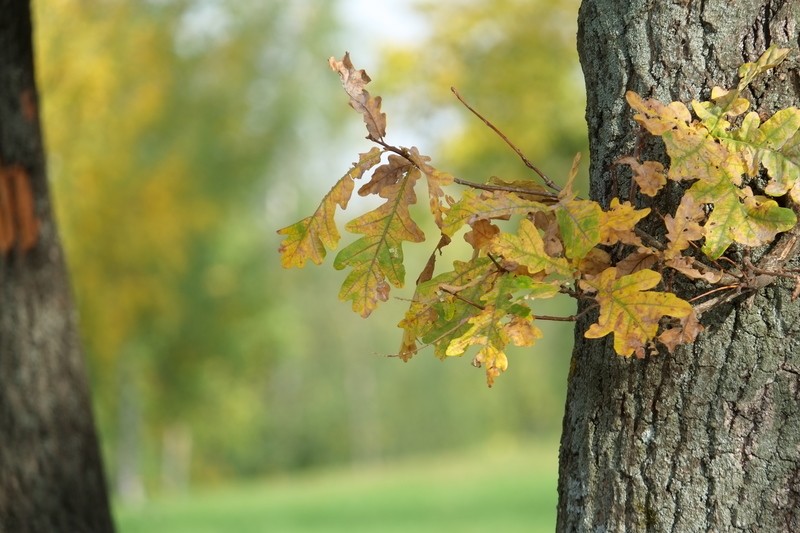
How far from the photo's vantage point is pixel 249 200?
2072 centimetres

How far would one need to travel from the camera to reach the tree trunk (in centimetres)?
313

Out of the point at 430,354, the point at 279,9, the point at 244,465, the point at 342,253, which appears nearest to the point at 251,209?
the point at 279,9

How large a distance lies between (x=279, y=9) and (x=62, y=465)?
55.5ft

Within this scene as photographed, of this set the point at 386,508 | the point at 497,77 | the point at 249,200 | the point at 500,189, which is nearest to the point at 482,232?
the point at 500,189

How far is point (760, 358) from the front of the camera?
55.1 inches

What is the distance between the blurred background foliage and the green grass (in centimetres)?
345

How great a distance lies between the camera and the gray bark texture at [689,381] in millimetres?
1395

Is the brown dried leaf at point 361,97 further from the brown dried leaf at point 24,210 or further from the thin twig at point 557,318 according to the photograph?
the brown dried leaf at point 24,210

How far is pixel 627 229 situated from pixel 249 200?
64.9ft

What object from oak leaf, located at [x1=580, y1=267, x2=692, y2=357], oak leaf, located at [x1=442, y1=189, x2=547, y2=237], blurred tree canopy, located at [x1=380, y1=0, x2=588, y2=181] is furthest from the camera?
blurred tree canopy, located at [x1=380, y1=0, x2=588, y2=181]

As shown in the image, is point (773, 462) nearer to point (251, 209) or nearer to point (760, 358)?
point (760, 358)

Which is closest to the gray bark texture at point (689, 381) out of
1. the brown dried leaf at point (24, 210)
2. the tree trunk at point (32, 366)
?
the tree trunk at point (32, 366)

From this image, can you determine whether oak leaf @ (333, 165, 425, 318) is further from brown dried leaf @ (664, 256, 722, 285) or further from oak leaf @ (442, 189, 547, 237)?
brown dried leaf @ (664, 256, 722, 285)

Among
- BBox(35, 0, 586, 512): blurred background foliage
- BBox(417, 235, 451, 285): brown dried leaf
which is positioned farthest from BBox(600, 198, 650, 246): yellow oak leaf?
BBox(35, 0, 586, 512): blurred background foliage
